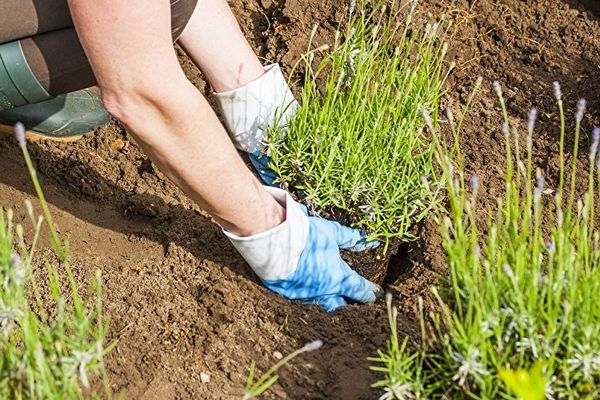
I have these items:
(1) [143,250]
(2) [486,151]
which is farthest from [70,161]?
(2) [486,151]

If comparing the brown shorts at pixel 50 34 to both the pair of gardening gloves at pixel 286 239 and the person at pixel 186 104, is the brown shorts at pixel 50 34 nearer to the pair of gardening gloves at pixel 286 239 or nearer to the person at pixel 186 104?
the person at pixel 186 104

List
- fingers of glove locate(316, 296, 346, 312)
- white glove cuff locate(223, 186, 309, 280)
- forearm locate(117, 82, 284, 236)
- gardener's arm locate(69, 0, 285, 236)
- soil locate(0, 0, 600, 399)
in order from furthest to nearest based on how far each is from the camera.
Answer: fingers of glove locate(316, 296, 346, 312), white glove cuff locate(223, 186, 309, 280), soil locate(0, 0, 600, 399), forearm locate(117, 82, 284, 236), gardener's arm locate(69, 0, 285, 236)

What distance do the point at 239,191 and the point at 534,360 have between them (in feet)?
3.02

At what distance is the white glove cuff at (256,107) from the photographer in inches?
121

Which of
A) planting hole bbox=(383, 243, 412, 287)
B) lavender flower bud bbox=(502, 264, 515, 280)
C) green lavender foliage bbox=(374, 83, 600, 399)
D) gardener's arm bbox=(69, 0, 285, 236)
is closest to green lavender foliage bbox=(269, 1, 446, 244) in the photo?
planting hole bbox=(383, 243, 412, 287)

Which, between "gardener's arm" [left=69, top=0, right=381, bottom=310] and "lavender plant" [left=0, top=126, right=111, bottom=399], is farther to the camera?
"gardener's arm" [left=69, top=0, right=381, bottom=310]

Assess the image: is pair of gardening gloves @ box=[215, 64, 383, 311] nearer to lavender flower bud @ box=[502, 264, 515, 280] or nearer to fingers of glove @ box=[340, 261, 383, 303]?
fingers of glove @ box=[340, 261, 383, 303]

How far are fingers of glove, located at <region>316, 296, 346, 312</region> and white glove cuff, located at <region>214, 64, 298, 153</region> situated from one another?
22.1 inches

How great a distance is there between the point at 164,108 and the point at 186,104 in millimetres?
55

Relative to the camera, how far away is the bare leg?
295 centimetres

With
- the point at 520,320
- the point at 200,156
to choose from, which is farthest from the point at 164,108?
the point at 520,320

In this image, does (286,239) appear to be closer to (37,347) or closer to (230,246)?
(230,246)

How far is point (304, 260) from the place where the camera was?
2.75m

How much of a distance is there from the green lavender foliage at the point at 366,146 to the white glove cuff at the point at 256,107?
0.27ft
